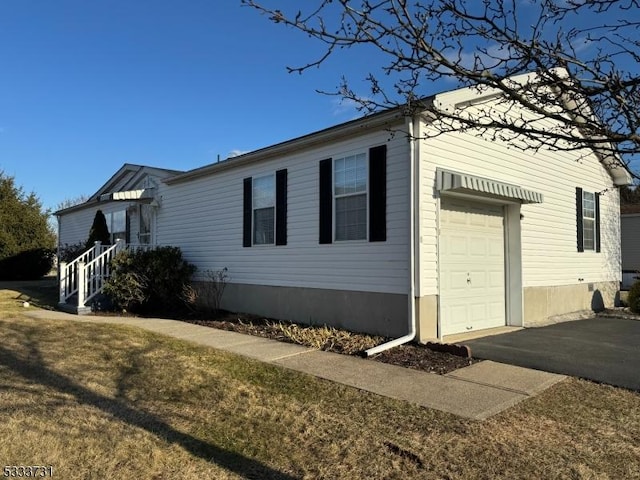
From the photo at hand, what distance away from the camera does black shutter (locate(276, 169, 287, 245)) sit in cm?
1032

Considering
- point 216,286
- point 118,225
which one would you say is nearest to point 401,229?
point 216,286

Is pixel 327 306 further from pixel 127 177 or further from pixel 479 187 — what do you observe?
pixel 127 177

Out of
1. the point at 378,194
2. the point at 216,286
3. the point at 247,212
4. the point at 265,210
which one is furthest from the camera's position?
the point at 216,286

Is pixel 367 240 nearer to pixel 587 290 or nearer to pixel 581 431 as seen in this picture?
pixel 581 431

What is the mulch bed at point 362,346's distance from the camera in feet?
22.7

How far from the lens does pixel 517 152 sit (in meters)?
10.5

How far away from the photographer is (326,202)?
9328 millimetres

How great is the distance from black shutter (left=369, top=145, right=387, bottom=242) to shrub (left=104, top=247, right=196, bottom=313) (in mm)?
5565

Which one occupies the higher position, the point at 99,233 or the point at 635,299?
the point at 99,233

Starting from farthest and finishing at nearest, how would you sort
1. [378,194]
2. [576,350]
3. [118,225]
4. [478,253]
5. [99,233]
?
[118,225], [99,233], [478,253], [378,194], [576,350]

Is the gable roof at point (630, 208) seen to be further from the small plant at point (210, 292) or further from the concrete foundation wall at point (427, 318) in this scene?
the small plant at point (210, 292)

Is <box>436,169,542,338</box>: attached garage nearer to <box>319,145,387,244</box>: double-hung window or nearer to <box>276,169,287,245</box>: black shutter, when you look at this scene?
<box>319,145,387,244</box>: double-hung window

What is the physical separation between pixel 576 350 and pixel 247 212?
6.82m

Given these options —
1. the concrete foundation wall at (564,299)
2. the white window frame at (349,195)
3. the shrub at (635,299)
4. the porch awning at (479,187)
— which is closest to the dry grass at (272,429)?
the white window frame at (349,195)
